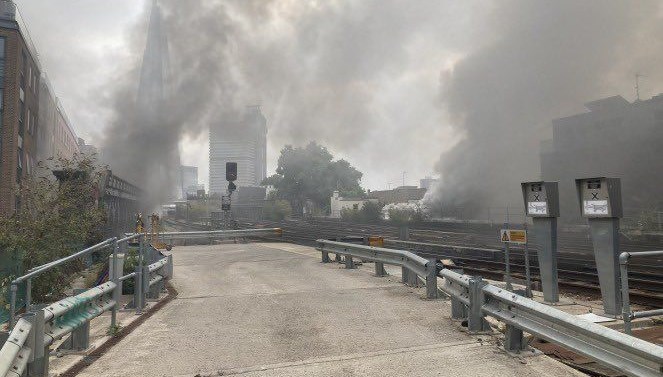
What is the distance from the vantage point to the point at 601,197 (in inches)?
248

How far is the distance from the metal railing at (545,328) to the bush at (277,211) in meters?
55.5

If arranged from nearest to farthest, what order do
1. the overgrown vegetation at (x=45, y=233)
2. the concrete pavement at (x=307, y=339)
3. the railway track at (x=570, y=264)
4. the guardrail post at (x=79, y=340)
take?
the concrete pavement at (x=307, y=339)
the guardrail post at (x=79, y=340)
the overgrown vegetation at (x=45, y=233)
the railway track at (x=570, y=264)

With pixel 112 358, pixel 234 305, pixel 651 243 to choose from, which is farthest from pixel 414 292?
pixel 651 243

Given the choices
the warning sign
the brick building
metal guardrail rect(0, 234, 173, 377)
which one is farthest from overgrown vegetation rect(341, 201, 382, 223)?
metal guardrail rect(0, 234, 173, 377)

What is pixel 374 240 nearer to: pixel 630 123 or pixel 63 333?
pixel 63 333

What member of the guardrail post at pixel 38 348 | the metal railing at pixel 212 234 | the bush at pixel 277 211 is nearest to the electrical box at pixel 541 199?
the guardrail post at pixel 38 348

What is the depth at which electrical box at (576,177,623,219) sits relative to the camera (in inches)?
243

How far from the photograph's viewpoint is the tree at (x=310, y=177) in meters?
76.6

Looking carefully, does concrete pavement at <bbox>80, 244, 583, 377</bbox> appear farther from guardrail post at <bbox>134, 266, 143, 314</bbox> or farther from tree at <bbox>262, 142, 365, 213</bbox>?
tree at <bbox>262, 142, 365, 213</bbox>

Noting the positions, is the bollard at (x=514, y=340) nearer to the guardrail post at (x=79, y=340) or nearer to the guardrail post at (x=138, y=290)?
the guardrail post at (x=79, y=340)

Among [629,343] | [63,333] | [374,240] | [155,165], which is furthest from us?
[155,165]

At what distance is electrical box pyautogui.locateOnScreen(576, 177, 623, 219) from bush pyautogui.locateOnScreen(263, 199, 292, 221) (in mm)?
54236

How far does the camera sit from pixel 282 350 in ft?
14.1

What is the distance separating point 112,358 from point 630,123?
35.8 m
